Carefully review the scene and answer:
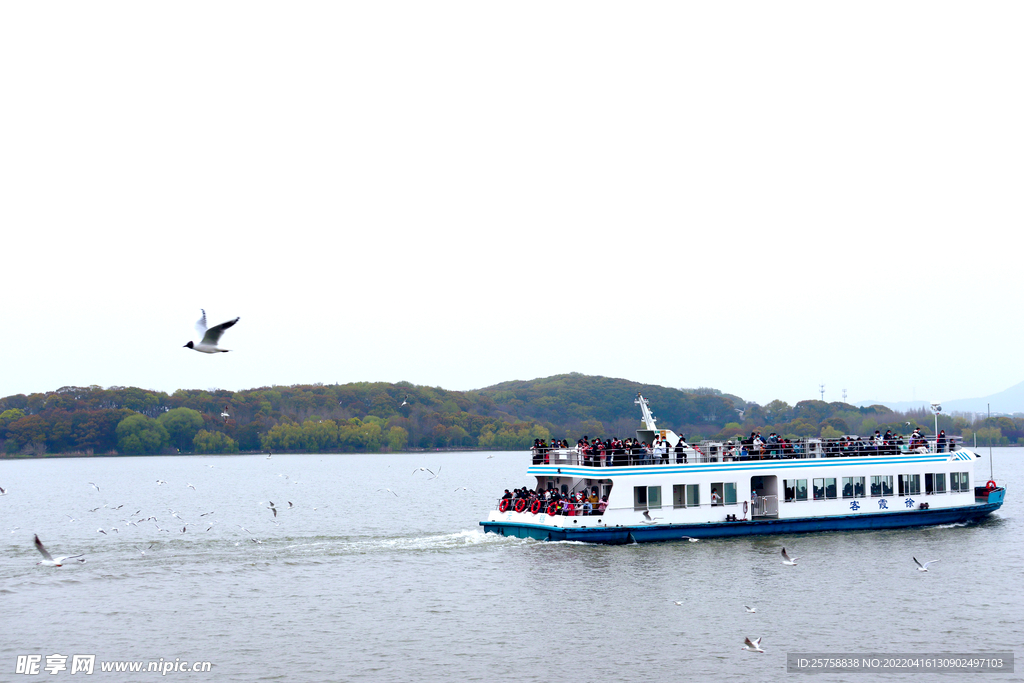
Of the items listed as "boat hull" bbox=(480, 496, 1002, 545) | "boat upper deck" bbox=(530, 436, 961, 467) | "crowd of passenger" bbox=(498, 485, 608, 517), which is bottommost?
"boat hull" bbox=(480, 496, 1002, 545)

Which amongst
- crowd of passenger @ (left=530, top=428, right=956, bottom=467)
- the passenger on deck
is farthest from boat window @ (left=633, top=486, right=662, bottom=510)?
the passenger on deck

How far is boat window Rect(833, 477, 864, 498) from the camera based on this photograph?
3775 cm

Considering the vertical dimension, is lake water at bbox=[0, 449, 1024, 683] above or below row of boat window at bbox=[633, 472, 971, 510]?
below

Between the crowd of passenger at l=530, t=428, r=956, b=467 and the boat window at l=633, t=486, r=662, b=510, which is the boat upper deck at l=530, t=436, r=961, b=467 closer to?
the crowd of passenger at l=530, t=428, r=956, b=467

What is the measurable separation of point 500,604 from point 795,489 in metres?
15.5

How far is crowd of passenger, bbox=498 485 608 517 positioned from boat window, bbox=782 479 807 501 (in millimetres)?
7870

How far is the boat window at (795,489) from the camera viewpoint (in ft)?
121

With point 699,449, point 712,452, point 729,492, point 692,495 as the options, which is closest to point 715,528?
point 692,495

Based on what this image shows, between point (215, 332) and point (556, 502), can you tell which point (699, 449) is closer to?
point (556, 502)

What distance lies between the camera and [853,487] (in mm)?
37875

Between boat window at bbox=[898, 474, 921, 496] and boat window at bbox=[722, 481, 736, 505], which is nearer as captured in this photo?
boat window at bbox=[722, 481, 736, 505]

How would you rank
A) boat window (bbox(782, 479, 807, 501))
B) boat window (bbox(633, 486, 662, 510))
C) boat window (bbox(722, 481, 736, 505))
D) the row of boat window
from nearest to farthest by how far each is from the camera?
boat window (bbox(633, 486, 662, 510)) < the row of boat window < boat window (bbox(722, 481, 736, 505)) < boat window (bbox(782, 479, 807, 501))

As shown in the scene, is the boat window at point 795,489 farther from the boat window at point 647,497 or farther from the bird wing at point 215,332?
the bird wing at point 215,332

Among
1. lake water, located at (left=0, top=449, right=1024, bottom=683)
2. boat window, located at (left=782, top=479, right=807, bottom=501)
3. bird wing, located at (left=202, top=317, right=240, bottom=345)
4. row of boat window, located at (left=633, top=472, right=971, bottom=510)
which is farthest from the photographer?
boat window, located at (left=782, top=479, right=807, bottom=501)
